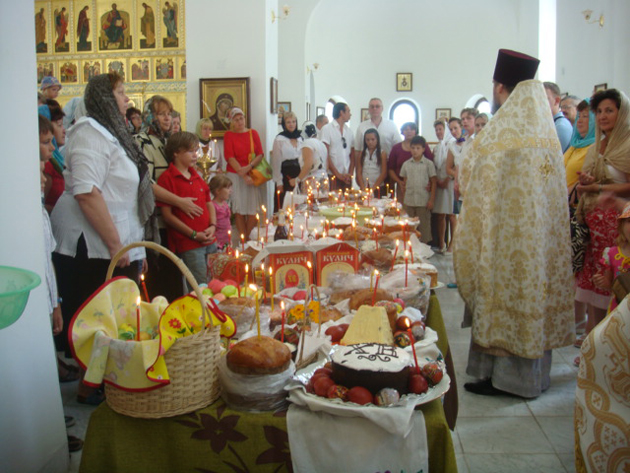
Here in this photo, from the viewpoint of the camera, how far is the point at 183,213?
165 inches

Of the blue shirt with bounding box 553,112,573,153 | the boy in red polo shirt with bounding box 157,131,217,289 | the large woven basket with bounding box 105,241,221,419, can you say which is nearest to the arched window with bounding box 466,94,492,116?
the blue shirt with bounding box 553,112,573,153

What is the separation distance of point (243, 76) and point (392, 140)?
2431 mm

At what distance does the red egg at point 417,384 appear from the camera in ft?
5.77

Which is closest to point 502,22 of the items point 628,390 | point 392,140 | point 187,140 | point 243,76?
point 392,140

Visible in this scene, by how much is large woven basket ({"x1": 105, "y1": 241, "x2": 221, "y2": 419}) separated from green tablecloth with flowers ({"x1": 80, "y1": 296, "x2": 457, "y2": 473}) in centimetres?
5

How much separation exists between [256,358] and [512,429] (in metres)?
2.09

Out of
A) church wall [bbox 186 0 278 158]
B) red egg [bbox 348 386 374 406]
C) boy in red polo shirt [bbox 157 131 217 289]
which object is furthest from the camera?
church wall [bbox 186 0 278 158]

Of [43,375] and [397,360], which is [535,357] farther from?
[43,375]

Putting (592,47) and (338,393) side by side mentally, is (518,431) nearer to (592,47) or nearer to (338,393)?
(338,393)

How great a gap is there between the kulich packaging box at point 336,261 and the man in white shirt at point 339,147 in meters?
6.18

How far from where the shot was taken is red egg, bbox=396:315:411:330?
2287mm

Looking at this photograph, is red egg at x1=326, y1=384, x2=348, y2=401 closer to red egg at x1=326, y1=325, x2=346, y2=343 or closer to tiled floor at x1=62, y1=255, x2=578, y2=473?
red egg at x1=326, y1=325, x2=346, y2=343

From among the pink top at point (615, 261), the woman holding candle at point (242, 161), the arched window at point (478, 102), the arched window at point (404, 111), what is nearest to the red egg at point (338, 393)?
the pink top at point (615, 261)

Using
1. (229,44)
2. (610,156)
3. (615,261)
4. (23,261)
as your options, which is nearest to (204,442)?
(23,261)
